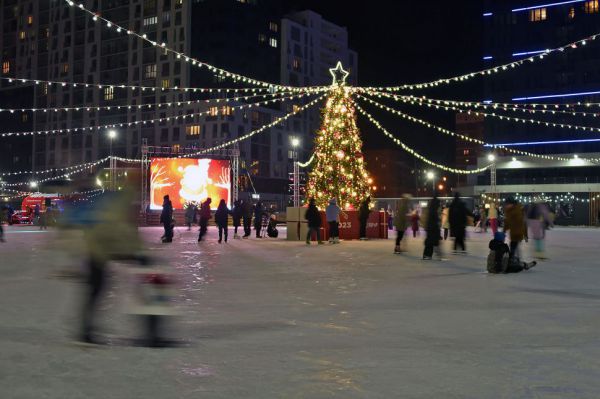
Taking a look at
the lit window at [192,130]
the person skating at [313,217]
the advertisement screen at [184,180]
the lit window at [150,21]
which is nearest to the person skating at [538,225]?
the person skating at [313,217]

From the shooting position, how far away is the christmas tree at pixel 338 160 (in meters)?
23.5

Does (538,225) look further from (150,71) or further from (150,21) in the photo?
(150,21)

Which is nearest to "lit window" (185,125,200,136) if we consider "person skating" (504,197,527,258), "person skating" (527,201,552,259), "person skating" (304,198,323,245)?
"person skating" (304,198,323,245)

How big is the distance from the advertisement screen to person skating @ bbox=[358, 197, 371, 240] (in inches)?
574

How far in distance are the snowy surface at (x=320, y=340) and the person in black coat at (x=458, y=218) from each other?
5264 mm

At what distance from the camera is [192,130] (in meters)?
79.3

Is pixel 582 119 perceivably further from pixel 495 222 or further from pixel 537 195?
pixel 495 222

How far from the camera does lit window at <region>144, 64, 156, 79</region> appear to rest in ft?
277

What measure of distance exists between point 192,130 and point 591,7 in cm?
4931

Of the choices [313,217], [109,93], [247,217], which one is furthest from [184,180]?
[109,93]

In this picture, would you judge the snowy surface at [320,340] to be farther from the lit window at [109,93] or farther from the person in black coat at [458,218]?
the lit window at [109,93]

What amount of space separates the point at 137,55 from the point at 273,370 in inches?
3465

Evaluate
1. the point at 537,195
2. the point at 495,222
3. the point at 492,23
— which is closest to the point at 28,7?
the point at 492,23

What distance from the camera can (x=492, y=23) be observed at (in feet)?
229
